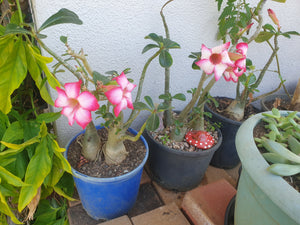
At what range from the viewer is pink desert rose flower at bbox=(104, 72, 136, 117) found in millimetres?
612

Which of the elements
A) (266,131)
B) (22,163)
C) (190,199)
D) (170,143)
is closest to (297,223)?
(266,131)

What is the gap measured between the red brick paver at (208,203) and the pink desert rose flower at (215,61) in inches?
22.6

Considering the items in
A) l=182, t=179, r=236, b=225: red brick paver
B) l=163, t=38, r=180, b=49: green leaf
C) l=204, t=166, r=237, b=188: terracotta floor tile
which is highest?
l=163, t=38, r=180, b=49: green leaf

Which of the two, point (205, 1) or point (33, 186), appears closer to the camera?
point (33, 186)

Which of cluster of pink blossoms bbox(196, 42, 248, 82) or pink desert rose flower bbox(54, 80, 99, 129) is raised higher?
cluster of pink blossoms bbox(196, 42, 248, 82)

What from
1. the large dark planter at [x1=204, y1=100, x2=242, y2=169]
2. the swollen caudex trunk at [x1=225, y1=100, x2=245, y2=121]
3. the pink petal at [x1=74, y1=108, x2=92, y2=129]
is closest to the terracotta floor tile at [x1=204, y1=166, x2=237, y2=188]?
the large dark planter at [x1=204, y1=100, x2=242, y2=169]

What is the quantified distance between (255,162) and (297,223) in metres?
0.16

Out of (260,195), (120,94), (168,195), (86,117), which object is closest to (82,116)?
(86,117)

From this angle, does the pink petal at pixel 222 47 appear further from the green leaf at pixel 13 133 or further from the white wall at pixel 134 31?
the green leaf at pixel 13 133

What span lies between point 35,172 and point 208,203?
696 millimetres

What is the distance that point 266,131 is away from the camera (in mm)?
839

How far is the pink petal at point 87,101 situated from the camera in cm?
58

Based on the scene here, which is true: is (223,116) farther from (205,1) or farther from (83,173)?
(83,173)

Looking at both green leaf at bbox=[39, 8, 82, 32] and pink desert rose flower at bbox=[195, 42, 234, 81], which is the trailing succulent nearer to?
pink desert rose flower at bbox=[195, 42, 234, 81]
